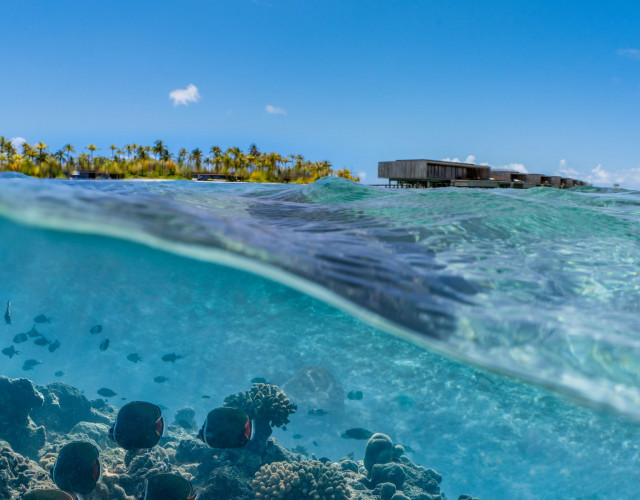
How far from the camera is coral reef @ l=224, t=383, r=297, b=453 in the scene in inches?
473

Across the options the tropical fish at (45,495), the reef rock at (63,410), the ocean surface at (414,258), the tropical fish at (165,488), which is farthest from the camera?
the reef rock at (63,410)

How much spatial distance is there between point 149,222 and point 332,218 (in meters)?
2.85

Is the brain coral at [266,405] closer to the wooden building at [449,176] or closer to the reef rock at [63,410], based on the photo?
the reef rock at [63,410]

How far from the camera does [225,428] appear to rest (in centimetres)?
1037

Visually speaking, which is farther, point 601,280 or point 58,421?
point 58,421

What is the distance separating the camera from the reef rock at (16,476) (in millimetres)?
9430

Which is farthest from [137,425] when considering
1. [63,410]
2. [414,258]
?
[414,258]

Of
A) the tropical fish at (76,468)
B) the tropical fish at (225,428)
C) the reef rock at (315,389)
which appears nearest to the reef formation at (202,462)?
the tropical fish at (76,468)

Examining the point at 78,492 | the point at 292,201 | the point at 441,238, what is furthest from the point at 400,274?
the point at 78,492

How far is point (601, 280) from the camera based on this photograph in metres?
5.34

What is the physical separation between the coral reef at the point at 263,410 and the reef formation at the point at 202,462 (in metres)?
0.03

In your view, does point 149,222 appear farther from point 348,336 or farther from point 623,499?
point 623,499

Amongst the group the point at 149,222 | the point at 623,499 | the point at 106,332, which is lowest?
the point at 623,499

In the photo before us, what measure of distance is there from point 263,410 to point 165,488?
3.54 metres
